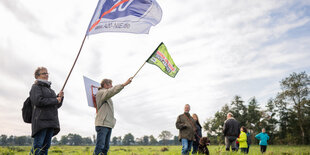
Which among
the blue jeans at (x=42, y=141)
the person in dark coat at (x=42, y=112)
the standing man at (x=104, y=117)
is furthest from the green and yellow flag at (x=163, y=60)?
the blue jeans at (x=42, y=141)

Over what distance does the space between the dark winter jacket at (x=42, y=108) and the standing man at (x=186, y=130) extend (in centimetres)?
402

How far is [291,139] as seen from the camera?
4525 centimetres

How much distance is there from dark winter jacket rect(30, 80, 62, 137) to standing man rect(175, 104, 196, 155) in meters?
4.02

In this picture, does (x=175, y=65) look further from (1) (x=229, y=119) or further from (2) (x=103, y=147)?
(1) (x=229, y=119)

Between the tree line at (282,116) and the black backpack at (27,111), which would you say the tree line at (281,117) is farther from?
the black backpack at (27,111)

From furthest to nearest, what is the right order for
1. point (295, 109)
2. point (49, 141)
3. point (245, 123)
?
1. point (245, 123)
2. point (295, 109)
3. point (49, 141)

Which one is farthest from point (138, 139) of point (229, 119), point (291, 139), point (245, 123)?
point (229, 119)

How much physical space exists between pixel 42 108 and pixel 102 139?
51.5 inches

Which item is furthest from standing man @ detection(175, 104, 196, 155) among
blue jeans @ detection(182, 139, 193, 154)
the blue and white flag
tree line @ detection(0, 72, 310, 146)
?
tree line @ detection(0, 72, 310, 146)

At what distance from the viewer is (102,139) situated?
441cm

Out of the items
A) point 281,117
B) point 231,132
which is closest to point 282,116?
point 281,117

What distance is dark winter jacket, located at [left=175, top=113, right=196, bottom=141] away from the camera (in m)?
6.87

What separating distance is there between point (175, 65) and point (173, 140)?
528ft

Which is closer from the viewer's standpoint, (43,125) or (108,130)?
(43,125)
